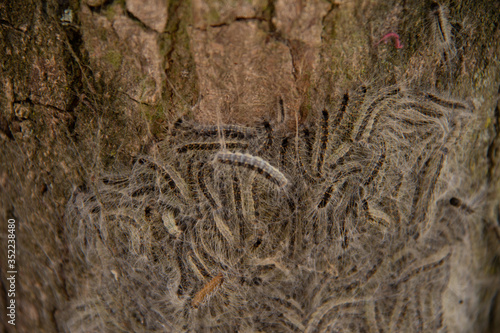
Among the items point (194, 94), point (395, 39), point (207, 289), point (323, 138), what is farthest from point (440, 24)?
point (207, 289)

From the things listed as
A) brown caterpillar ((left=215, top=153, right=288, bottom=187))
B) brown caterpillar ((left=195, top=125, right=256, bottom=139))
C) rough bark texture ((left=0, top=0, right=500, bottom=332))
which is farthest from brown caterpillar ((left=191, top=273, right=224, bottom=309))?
brown caterpillar ((left=195, top=125, right=256, bottom=139))

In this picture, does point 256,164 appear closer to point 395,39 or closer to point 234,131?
point 234,131

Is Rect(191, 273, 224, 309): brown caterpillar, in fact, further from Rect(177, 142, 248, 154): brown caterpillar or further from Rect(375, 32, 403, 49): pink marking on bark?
Rect(375, 32, 403, 49): pink marking on bark

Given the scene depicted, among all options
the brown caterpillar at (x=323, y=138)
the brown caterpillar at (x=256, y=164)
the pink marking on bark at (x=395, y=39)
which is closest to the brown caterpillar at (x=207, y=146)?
the brown caterpillar at (x=256, y=164)

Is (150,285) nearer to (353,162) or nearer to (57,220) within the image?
(57,220)

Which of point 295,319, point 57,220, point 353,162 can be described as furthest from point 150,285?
point 353,162
